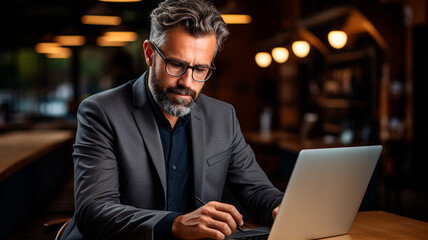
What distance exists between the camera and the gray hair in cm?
196

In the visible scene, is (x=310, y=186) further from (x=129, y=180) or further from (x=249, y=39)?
(x=249, y=39)

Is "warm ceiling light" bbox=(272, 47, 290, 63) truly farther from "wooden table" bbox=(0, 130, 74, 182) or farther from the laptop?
the laptop

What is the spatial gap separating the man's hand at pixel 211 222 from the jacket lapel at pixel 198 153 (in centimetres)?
53

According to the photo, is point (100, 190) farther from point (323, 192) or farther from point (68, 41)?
point (68, 41)

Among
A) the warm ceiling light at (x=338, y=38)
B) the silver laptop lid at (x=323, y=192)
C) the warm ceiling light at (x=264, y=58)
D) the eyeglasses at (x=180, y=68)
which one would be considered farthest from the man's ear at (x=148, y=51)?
the warm ceiling light at (x=264, y=58)

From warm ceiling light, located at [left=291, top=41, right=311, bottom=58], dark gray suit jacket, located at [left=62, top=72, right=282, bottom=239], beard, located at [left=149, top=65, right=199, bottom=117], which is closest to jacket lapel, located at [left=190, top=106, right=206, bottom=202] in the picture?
dark gray suit jacket, located at [left=62, top=72, right=282, bottom=239]

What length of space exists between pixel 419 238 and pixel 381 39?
22.9 feet

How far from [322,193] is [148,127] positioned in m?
0.80

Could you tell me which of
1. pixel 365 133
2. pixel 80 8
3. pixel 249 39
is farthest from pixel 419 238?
pixel 80 8

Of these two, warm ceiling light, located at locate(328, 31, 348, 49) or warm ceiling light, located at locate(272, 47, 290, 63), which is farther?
warm ceiling light, located at locate(272, 47, 290, 63)

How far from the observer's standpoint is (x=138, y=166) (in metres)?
1.93

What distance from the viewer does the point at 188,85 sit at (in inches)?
77.2

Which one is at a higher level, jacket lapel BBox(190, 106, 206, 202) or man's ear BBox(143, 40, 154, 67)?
man's ear BBox(143, 40, 154, 67)

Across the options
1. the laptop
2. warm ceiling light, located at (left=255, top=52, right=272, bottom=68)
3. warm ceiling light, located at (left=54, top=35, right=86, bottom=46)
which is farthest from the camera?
warm ceiling light, located at (left=54, top=35, right=86, bottom=46)
